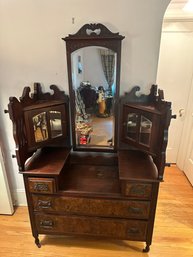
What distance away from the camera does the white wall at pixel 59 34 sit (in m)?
1.47

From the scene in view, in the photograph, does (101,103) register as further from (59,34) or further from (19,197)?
(19,197)

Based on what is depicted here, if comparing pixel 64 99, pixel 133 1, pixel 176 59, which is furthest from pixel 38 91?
pixel 176 59

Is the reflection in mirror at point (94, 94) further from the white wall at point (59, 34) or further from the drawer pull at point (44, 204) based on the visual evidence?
the drawer pull at point (44, 204)

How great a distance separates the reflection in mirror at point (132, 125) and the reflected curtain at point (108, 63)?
306 mm

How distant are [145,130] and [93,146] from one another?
0.52 m

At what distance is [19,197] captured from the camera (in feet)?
7.34

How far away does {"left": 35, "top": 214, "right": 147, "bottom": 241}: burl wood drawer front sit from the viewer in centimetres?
160

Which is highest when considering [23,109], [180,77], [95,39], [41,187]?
[95,39]

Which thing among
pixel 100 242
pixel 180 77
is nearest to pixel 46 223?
pixel 100 242

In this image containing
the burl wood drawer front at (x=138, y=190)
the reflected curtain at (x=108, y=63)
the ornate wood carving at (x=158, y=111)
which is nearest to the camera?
the ornate wood carving at (x=158, y=111)

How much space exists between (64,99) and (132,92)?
0.61 m

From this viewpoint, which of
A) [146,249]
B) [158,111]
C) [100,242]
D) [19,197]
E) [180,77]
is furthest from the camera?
[180,77]

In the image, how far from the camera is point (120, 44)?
1505mm

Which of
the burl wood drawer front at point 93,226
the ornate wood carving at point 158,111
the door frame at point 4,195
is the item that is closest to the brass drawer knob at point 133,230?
the burl wood drawer front at point 93,226
